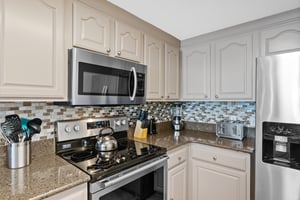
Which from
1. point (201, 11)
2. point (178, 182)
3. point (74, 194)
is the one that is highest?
point (201, 11)

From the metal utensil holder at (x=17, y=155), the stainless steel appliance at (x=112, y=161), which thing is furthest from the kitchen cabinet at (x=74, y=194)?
the metal utensil holder at (x=17, y=155)

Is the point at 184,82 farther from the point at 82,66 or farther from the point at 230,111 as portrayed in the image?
the point at 82,66

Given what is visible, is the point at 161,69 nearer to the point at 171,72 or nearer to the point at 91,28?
the point at 171,72

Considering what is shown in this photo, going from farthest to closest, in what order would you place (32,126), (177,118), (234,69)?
(177,118), (234,69), (32,126)

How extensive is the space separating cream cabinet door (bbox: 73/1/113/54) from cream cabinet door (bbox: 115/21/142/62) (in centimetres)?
8

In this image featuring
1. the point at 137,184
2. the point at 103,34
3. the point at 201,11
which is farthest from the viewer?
the point at 201,11

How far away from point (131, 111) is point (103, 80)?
2.37 feet

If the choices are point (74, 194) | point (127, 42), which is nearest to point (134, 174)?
point (74, 194)

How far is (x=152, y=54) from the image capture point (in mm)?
1856

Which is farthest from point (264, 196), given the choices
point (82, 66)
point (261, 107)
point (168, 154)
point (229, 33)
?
point (82, 66)

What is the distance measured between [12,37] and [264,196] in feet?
6.65

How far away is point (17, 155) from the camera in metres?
1.05

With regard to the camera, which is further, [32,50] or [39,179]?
[32,50]

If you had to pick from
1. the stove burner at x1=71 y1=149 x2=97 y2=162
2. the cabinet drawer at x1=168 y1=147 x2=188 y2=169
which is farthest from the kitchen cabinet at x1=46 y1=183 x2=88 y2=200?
the cabinet drawer at x1=168 y1=147 x2=188 y2=169
